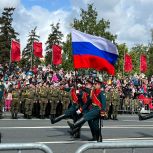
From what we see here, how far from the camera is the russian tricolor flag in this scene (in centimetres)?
1433

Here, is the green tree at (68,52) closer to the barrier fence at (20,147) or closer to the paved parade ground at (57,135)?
the paved parade ground at (57,135)

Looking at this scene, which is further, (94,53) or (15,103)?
(15,103)

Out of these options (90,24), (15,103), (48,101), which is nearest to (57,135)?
(15,103)

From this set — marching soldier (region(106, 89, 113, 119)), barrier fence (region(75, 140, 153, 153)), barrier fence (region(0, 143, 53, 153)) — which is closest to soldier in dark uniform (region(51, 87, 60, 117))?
marching soldier (region(106, 89, 113, 119))

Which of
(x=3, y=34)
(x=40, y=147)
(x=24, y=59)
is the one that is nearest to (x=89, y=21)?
(x=3, y=34)

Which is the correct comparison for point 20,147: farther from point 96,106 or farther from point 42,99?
point 42,99

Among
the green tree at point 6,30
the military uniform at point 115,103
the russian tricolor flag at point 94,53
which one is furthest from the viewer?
the green tree at point 6,30

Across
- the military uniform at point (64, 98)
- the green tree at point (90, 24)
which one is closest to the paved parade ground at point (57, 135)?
the military uniform at point (64, 98)

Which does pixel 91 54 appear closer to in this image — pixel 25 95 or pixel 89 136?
pixel 89 136

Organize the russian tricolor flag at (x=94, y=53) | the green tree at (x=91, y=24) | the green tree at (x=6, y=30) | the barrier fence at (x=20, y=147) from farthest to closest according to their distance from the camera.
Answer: the green tree at (x=6, y=30), the green tree at (x=91, y=24), the russian tricolor flag at (x=94, y=53), the barrier fence at (x=20, y=147)

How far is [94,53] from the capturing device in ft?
48.3

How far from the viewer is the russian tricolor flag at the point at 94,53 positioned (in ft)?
47.0

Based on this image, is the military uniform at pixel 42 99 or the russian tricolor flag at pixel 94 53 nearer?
the russian tricolor flag at pixel 94 53

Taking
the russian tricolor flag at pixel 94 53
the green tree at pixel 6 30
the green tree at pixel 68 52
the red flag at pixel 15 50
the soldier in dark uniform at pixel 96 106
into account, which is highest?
the green tree at pixel 6 30
